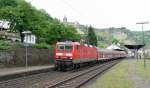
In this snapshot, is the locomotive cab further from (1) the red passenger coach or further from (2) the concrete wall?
(2) the concrete wall

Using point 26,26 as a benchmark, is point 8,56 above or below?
below

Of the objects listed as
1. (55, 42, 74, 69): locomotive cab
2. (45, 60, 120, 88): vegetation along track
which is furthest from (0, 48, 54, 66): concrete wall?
(45, 60, 120, 88): vegetation along track

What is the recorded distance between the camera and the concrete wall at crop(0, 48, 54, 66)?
110 ft

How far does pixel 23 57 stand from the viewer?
3722 centimetres

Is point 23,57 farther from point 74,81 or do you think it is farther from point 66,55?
point 74,81

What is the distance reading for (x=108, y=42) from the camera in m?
179

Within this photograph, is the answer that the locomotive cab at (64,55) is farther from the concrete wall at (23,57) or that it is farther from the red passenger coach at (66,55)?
the concrete wall at (23,57)

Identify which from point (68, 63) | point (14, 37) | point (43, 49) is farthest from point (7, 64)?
point (14, 37)

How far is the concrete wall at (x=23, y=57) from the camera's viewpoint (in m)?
33.7

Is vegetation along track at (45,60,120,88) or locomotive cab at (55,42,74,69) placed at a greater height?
locomotive cab at (55,42,74,69)

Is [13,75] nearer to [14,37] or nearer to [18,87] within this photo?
[18,87]

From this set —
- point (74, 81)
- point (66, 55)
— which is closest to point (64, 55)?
Answer: point (66, 55)

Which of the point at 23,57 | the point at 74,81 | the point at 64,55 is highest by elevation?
the point at 64,55

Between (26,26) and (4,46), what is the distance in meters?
13.4
